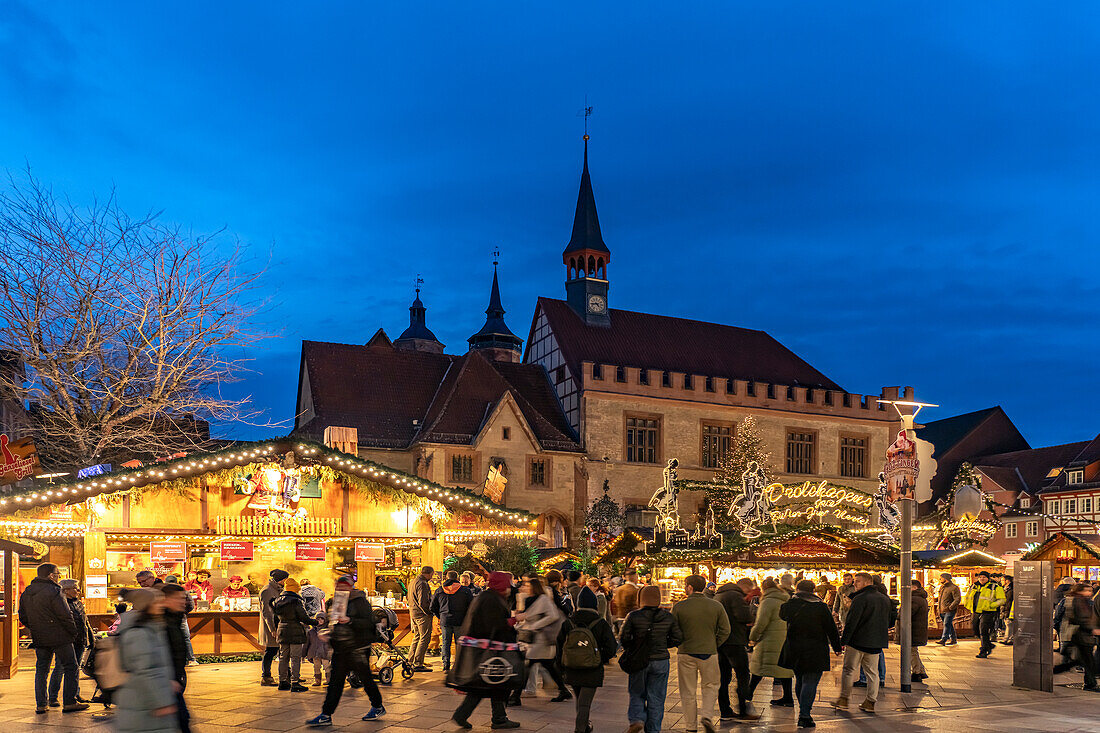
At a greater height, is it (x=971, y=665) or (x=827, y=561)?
(x=827, y=561)

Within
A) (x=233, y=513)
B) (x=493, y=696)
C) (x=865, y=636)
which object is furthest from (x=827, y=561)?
(x=493, y=696)

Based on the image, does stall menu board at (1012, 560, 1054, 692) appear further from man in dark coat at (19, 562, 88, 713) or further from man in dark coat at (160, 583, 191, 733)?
man in dark coat at (19, 562, 88, 713)

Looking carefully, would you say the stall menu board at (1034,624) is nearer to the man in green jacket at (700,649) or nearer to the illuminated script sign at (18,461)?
the man in green jacket at (700,649)

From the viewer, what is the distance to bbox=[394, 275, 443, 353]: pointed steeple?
72000 millimetres

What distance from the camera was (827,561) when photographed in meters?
21.1

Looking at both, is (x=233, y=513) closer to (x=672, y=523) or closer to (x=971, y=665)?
(x=672, y=523)

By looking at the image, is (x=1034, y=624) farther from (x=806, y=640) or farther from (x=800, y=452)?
(x=800, y=452)

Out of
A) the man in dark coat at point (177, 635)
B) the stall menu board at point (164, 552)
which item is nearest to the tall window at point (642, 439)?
the stall menu board at point (164, 552)

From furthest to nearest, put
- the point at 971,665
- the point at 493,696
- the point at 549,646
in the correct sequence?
the point at 971,665, the point at 549,646, the point at 493,696

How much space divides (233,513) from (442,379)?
23460 millimetres

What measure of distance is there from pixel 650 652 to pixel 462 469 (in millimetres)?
28874

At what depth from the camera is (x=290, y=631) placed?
13477 millimetres

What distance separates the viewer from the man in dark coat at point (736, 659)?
38.5 feet

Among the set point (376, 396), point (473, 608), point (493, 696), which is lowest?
point (493, 696)
